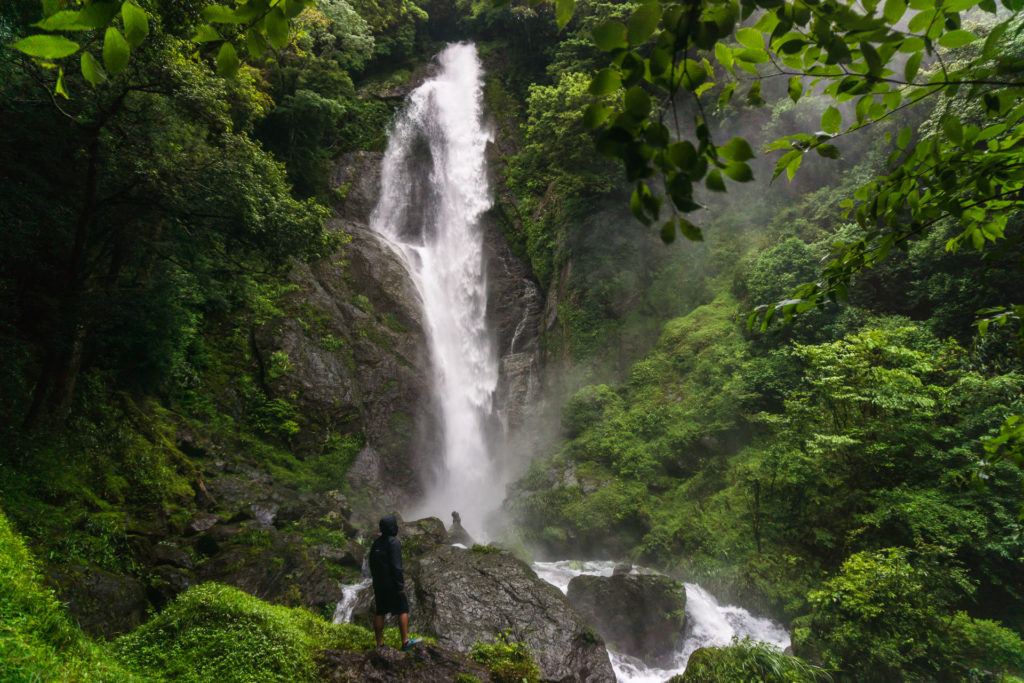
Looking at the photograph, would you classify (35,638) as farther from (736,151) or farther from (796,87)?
(796,87)

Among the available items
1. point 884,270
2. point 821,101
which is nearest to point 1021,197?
point 884,270

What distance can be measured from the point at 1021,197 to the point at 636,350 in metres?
14.6

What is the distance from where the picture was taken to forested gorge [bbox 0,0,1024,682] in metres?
1.39

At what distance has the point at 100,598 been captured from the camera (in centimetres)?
520

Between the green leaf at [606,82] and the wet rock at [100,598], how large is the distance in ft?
20.7

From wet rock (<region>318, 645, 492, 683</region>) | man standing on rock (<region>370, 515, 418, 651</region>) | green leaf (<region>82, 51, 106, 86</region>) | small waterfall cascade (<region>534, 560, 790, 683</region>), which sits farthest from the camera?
small waterfall cascade (<region>534, 560, 790, 683</region>)

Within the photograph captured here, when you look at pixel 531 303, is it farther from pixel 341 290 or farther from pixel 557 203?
pixel 341 290

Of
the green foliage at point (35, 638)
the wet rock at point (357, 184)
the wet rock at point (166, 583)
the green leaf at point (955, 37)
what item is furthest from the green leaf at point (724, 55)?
the wet rock at point (357, 184)

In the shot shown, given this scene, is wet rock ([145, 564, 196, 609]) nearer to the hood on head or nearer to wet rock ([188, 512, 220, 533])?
wet rock ([188, 512, 220, 533])

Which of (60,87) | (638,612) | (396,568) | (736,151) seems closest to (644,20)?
(736,151)

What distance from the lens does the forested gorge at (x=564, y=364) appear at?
1.39 metres

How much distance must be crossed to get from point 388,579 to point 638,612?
5183 millimetres

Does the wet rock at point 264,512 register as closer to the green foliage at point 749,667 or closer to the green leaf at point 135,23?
the green foliage at point 749,667

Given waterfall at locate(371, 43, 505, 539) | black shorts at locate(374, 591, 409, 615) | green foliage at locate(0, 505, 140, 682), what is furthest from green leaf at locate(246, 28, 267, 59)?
waterfall at locate(371, 43, 505, 539)
